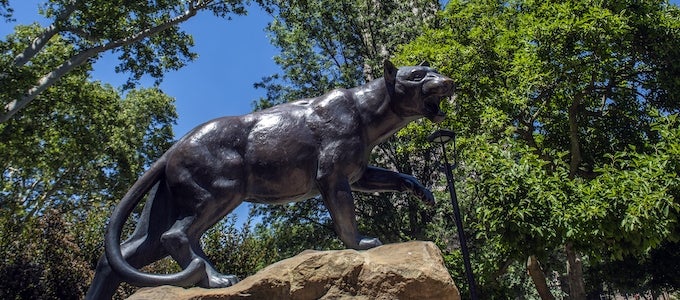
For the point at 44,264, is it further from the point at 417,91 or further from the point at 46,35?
the point at 417,91

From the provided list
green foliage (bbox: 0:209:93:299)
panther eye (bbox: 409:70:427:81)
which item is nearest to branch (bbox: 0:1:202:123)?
green foliage (bbox: 0:209:93:299)

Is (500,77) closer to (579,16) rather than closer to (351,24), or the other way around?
(579,16)

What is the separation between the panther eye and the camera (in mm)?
5539

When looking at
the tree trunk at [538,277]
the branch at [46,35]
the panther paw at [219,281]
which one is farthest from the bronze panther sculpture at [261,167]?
the tree trunk at [538,277]

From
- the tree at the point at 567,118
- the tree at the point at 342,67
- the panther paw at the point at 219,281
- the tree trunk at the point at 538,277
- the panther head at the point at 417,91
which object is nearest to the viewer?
the panther paw at the point at 219,281

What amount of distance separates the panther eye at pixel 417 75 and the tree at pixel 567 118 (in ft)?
20.3

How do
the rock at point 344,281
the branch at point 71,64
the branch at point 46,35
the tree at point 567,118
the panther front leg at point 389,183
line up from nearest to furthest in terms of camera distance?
1. the rock at point 344,281
2. the panther front leg at point 389,183
3. the tree at point 567,118
4. the branch at point 71,64
5. the branch at point 46,35

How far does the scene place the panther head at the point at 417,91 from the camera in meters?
5.48

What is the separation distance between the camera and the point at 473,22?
16.6 m

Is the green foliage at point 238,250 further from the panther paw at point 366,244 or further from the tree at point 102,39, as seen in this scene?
the panther paw at point 366,244

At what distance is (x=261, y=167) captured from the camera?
17.1 ft

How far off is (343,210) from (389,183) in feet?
2.78

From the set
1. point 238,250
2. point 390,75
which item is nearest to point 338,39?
point 238,250

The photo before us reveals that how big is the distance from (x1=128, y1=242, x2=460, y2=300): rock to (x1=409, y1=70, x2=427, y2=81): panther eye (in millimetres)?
1759
